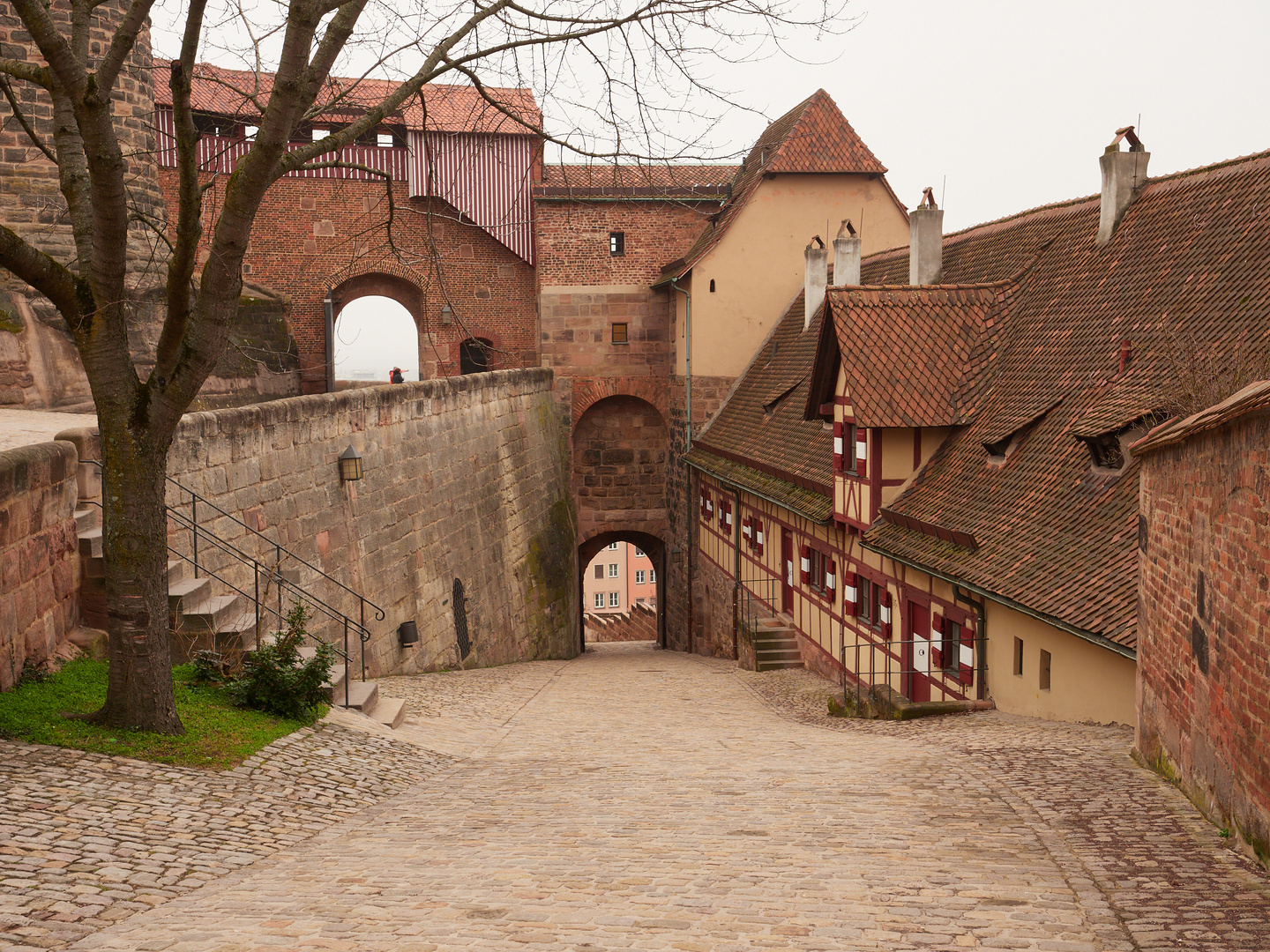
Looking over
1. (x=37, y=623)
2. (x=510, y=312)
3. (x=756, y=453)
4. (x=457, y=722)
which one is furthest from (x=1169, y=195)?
(x=510, y=312)

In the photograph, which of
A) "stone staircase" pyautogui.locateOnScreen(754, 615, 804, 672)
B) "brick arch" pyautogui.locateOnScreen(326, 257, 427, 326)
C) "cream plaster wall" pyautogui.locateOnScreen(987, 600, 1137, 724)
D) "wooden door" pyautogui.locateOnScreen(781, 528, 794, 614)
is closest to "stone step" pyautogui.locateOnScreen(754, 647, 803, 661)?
"stone staircase" pyautogui.locateOnScreen(754, 615, 804, 672)

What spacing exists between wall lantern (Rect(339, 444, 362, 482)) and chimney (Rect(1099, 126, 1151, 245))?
9.71m

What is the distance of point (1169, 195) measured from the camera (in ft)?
44.4

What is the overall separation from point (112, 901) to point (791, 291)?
73.0ft

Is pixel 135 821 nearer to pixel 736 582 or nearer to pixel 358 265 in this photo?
pixel 736 582

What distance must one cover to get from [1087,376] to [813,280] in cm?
1116

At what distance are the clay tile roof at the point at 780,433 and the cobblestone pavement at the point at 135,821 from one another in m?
10.2

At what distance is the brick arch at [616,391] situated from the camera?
2772 centimetres

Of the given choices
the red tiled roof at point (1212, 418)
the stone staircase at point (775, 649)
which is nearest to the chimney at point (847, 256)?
the stone staircase at point (775, 649)

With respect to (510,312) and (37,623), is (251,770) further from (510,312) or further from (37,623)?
(510,312)

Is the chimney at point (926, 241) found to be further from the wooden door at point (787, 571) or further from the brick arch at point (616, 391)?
the brick arch at point (616, 391)

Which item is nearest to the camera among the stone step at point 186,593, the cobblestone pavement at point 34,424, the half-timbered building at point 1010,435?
the stone step at point 186,593

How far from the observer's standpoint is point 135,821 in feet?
20.1

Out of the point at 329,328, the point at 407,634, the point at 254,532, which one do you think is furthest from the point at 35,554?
the point at 329,328
